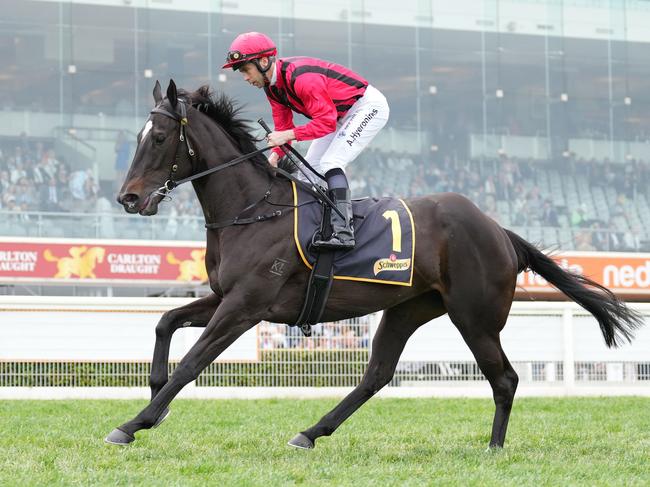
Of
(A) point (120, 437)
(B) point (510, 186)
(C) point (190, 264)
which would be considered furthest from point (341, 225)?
(B) point (510, 186)

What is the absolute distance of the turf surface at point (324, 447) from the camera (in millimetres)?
4402

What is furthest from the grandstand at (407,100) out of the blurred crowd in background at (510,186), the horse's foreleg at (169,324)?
the horse's foreleg at (169,324)

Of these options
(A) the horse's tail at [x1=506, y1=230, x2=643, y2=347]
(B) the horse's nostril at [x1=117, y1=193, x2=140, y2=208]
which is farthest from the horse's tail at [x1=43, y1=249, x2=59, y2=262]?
(B) the horse's nostril at [x1=117, y1=193, x2=140, y2=208]

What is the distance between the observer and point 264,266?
527cm

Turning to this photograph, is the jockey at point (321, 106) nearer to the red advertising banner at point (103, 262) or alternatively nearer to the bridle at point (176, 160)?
the bridle at point (176, 160)

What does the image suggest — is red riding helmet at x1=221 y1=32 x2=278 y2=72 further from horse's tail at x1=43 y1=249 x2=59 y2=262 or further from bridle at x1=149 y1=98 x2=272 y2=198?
horse's tail at x1=43 y1=249 x2=59 y2=262

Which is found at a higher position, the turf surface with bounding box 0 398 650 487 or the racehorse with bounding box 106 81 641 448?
the racehorse with bounding box 106 81 641 448

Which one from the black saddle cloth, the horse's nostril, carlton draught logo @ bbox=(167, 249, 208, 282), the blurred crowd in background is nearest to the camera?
the horse's nostril

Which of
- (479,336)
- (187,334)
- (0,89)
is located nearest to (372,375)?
(479,336)

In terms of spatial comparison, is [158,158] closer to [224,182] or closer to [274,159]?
[224,182]

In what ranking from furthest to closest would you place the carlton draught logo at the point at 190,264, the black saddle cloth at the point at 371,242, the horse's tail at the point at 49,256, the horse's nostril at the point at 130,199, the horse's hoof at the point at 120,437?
the carlton draught logo at the point at 190,264
the horse's tail at the point at 49,256
the black saddle cloth at the point at 371,242
the horse's nostril at the point at 130,199
the horse's hoof at the point at 120,437

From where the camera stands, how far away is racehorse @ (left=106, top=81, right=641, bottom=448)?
5203 mm

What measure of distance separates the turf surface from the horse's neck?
50.8 inches

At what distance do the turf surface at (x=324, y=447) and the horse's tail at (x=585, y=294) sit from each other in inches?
27.6
